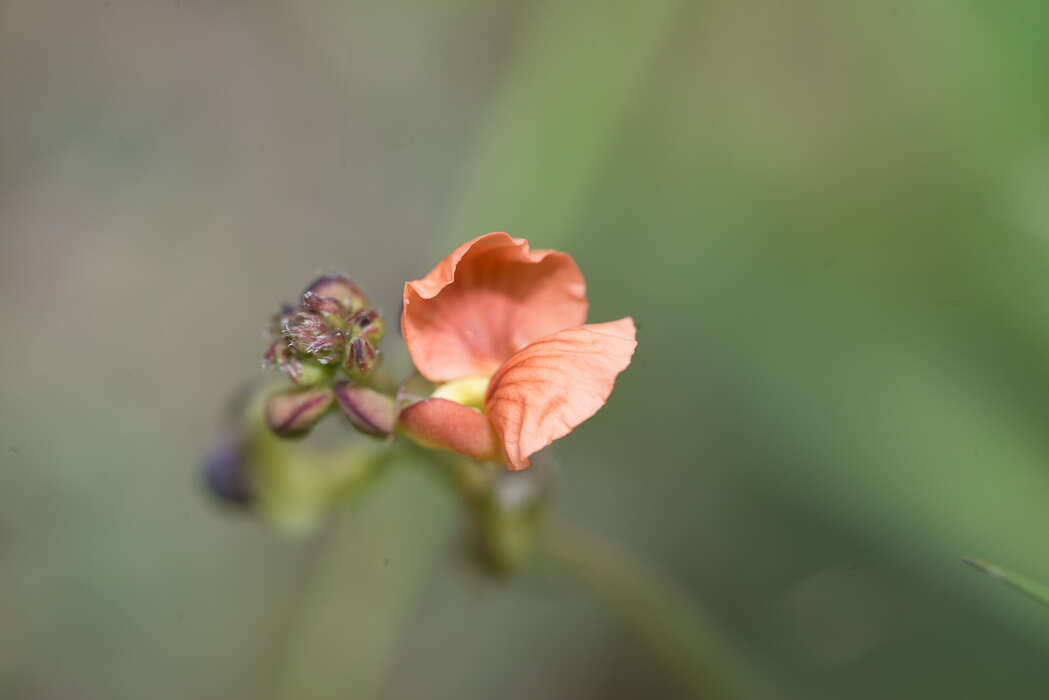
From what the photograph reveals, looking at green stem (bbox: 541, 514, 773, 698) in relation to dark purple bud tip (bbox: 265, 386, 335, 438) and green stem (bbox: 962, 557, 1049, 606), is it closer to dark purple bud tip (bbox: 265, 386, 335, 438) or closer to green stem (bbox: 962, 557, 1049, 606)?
dark purple bud tip (bbox: 265, 386, 335, 438)

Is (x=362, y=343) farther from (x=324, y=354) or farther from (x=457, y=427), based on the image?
(x=457, y=427)

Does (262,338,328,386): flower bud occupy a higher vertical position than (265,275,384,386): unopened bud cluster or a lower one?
lower

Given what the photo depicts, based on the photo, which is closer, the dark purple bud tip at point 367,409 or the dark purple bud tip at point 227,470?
the dark purple bud tip at point 367,409

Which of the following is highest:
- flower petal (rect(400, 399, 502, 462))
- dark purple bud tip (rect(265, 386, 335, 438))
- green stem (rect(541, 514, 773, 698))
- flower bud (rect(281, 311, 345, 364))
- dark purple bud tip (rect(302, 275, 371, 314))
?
dark purple bud tip (rect(302, 275, 371, 314))

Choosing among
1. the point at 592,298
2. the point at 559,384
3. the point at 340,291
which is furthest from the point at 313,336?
the point at 592,298

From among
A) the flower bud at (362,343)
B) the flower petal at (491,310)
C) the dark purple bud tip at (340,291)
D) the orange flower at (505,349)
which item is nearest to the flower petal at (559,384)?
the orange flower at (505,349)

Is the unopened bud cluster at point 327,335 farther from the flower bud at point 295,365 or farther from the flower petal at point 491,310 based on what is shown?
the flower petal at point 491,310

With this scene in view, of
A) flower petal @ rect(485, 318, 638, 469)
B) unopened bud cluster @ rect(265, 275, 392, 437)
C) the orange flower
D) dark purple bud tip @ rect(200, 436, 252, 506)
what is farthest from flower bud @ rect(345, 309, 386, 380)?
dark purple bud tip @ rect(200, 436, 252, 506)

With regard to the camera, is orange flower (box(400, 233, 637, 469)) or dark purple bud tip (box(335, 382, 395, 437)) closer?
orange flower (box(400, 233, 637, 469))
